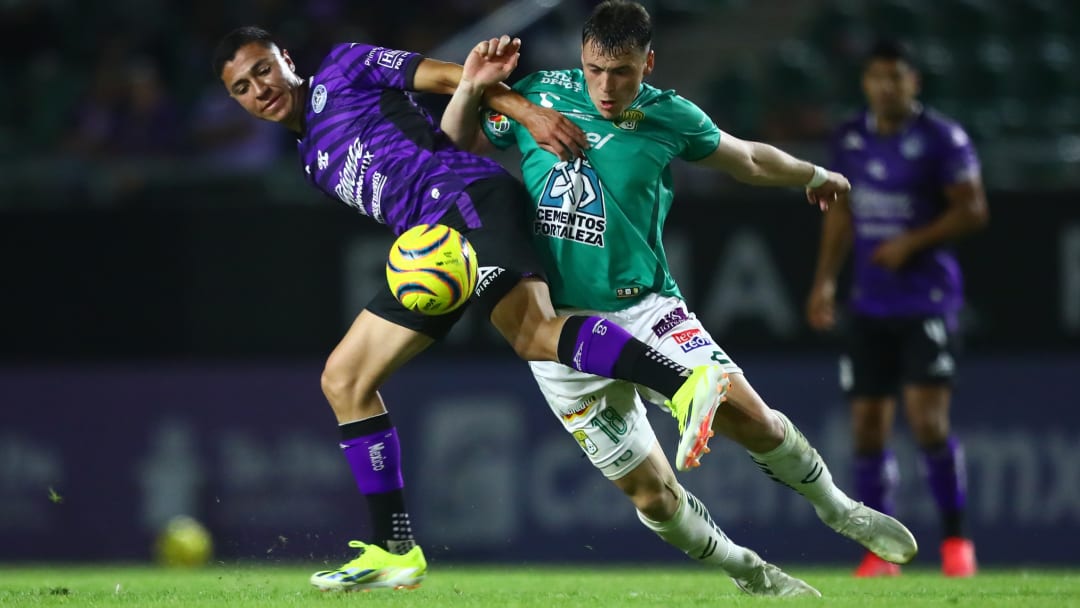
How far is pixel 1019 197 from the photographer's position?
9695 mm

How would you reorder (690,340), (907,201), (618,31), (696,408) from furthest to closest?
(907,201), (690,340), (618,31), (696,408)

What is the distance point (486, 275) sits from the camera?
5.52 m

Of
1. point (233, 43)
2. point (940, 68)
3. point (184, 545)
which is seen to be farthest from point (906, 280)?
point (184, 545)

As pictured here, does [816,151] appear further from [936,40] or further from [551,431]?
[936,40]

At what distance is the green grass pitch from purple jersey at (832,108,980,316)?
4.68ft

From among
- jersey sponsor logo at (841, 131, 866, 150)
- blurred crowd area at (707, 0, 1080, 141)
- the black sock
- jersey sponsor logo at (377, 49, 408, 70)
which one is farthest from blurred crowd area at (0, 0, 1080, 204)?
the black sock

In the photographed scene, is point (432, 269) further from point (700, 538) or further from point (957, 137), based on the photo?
point (957, 137)

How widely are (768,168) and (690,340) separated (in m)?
0.78

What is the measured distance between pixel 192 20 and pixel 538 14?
10.5ft

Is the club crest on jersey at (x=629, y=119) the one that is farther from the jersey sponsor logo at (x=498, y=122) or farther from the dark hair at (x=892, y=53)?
the dark hair at (x=892, y=53)

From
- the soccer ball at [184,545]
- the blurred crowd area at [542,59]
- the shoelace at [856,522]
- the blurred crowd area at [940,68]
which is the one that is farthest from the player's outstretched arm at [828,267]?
the soccer ball at [184,545]

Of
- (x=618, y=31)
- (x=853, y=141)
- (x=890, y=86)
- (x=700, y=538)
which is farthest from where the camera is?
(x=853, y=141)

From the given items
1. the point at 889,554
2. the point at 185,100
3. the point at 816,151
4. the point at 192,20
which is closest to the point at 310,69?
the point at 185,100

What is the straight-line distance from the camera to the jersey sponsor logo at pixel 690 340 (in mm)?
5469
